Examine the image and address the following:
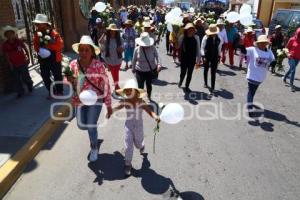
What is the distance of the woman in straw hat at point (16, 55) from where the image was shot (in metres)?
7.29

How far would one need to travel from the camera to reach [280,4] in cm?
3091

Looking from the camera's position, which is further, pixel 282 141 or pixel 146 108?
pixel 282 141

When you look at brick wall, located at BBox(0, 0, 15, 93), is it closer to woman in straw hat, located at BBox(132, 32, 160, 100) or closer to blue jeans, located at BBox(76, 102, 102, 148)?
woman in straw hat, located at BBox(132, 32, 160, 100)

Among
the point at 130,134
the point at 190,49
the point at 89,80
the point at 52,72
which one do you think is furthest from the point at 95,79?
the point at 190,49

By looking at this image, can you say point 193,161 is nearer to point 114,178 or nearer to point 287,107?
point 114,178

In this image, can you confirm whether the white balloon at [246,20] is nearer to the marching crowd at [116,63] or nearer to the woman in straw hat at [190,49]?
the marching crowd at [116,63]

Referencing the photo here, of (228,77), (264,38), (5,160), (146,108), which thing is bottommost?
(228,77)

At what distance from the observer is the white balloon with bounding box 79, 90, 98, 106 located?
14.8 ft

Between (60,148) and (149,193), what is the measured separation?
80.6 inches

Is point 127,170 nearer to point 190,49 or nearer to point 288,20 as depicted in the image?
point 190,49

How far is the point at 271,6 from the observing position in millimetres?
31656

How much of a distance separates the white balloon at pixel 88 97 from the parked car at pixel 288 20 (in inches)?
512

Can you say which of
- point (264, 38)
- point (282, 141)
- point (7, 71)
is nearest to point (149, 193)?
point (282, 141)

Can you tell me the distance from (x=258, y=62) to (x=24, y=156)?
490 cm
